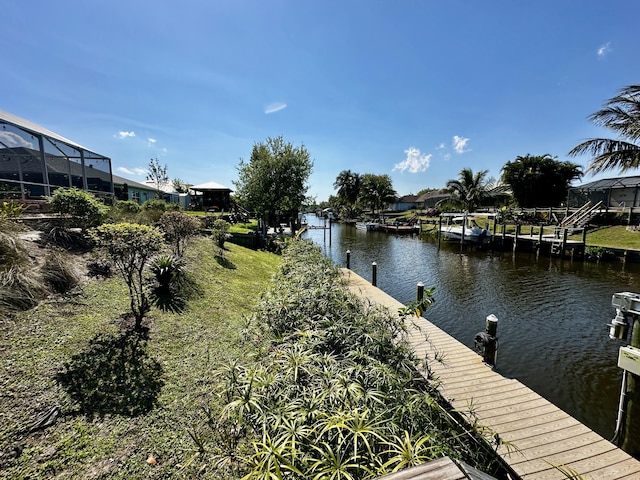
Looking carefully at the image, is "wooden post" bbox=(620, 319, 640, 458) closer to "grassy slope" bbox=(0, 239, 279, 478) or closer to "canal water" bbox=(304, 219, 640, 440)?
"canal water" bbox=(304, 219, 640, 440)

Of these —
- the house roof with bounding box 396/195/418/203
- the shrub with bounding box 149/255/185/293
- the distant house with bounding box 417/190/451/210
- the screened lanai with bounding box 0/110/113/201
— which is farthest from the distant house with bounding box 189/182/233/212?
the house roof with bounding box 396/195/418/203

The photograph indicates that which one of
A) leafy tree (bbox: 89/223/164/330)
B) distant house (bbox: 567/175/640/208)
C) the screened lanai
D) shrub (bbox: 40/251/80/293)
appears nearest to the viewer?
leafy tree (bbox: 89/223/164/330)

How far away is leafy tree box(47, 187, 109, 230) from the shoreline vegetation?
3.29 m

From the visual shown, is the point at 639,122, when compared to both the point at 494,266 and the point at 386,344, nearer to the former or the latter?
the point at 494,266

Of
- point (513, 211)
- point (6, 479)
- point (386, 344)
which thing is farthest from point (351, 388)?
point (513, 211)

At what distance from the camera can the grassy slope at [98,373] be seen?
8.85 feet

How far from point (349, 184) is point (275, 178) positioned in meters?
44.7

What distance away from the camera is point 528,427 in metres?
4.02

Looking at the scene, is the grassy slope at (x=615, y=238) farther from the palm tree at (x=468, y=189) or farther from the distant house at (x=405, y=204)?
the distant house at (x=405, y=204)

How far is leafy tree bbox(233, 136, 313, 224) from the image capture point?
21.6 m

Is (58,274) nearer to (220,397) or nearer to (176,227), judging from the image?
(220,397)

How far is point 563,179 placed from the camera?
38406 mm

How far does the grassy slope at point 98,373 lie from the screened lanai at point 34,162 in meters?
8.00

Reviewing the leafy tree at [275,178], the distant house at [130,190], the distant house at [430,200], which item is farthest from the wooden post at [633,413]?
the distant house at [430,200]
